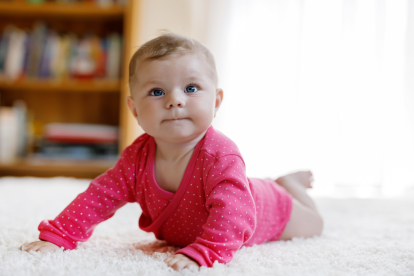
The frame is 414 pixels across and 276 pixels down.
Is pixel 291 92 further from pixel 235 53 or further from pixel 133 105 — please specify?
pixel 133 105

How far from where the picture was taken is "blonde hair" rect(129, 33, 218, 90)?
0.74m

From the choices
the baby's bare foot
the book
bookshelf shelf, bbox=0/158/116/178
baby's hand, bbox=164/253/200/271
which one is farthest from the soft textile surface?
the book

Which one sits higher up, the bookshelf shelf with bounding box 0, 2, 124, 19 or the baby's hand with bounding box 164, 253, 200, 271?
the bookshelf shelf with bounding box 0, 2, 124, 19

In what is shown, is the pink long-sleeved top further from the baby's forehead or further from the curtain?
the curtain

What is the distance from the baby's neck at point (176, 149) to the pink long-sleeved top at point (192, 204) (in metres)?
0.02

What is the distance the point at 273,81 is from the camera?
2281 millimetres

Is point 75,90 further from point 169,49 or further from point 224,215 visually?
point 224,215

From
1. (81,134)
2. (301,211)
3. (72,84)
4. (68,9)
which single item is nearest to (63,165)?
(81,134)

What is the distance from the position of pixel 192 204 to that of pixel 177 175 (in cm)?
6

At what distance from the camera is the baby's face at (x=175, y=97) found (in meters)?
0.73

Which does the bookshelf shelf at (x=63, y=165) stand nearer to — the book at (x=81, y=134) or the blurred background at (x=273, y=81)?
the blurred background at (x=273, y=81)

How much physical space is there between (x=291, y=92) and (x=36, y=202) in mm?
1466

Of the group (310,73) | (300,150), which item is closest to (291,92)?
(310,73)

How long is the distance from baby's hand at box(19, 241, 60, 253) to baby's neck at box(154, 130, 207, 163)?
0.85 feet
